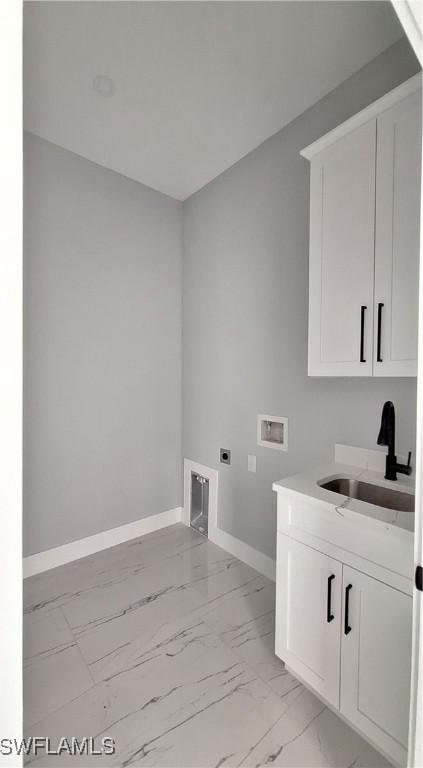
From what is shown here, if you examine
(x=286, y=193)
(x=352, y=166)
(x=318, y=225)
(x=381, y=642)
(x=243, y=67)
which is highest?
(x=243, y=67)

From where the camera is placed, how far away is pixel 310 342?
1.66m

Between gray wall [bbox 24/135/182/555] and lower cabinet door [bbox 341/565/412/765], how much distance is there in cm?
189

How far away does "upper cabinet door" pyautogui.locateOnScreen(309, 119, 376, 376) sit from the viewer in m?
1.43

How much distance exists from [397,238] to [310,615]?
1.56 metres

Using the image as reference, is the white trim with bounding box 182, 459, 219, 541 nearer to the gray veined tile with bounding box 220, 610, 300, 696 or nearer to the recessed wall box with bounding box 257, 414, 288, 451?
the recessed wall box with bounding box 257, 414, 288, 451

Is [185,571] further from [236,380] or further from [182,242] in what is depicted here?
[182,242]

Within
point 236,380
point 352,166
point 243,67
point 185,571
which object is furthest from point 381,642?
point 243,67

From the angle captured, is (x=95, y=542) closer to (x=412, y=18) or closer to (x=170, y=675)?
(x=170, y=675)

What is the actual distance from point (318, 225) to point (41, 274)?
1753mm

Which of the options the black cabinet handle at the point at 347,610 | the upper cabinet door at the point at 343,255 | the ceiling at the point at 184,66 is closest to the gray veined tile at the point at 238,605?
the black cabinet handle at the point at 347,610

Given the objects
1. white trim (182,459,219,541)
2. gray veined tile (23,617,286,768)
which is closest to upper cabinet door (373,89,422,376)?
gray veined tile (23,617,286,768)

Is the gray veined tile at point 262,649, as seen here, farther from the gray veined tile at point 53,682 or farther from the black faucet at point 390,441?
the black faucet at point 390,441

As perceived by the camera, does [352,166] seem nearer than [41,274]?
Yes

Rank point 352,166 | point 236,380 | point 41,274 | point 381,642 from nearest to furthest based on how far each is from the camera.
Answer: point 381,642 → point 352,166 → point 41,274 → point 236,380
